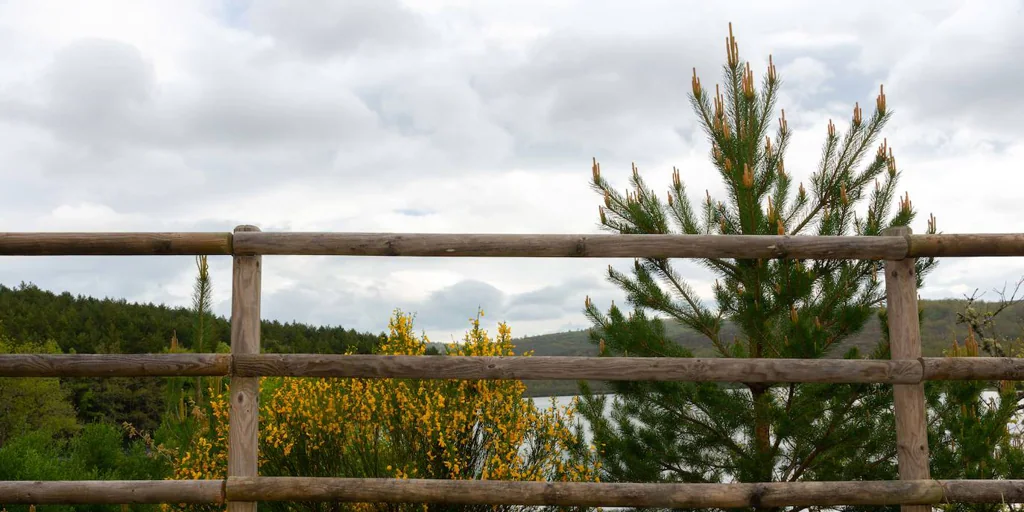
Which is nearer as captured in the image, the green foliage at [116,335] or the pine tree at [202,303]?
the pine tree at [202,303]

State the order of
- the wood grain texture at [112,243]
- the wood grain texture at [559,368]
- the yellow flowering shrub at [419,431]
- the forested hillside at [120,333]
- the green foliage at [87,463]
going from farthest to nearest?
the forested hillside at [120,333], the green foliage at [87,463], the yellow flowering shrub at [419,431], the wood grain texture at [112,243], the wood grain texture at [559,368]

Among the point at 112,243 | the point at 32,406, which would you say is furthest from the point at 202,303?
Answer: the point at 32,406

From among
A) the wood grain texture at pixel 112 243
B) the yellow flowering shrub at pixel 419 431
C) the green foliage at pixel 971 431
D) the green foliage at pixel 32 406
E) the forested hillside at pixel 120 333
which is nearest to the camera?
the wood grain texture at pixel 112 243

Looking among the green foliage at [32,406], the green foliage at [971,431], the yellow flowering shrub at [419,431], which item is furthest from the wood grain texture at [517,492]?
the green foliage at [32,406]

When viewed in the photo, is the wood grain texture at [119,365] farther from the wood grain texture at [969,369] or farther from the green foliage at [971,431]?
the green foliage at [971,431]

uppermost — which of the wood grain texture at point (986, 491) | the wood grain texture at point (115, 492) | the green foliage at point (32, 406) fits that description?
the wood grain texture at point (115, 492)

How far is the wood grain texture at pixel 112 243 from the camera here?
12.7ft

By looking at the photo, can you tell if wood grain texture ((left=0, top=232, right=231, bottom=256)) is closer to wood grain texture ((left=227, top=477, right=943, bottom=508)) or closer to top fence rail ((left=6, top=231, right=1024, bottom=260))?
top fence rail ((left=6, top=231, right=1024, bottom=260))

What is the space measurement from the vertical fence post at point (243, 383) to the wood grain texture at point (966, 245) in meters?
3.43

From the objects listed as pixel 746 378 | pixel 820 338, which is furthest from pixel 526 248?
pixel 820 338

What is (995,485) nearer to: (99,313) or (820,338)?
(820,338)

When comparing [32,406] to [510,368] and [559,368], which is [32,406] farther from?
[559,368]

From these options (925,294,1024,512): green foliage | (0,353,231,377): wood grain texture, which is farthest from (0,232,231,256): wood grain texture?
(925,294,1024,512): green foliage

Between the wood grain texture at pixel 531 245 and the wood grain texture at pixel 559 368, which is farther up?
the wood grain texture at pixel 531 245
